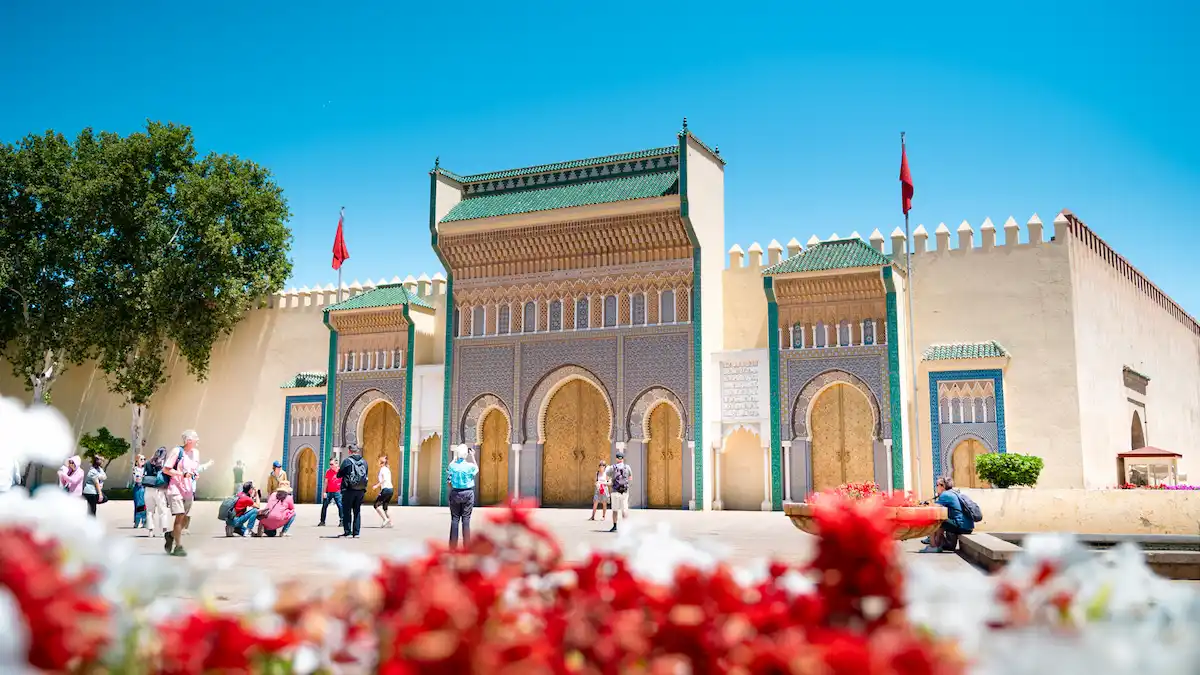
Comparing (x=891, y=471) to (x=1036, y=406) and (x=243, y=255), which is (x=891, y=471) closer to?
(x=1036, y=406)

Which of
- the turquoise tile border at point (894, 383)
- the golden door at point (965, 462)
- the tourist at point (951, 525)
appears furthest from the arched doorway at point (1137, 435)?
the tourist at point (951, 525)

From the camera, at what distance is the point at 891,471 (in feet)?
63.2

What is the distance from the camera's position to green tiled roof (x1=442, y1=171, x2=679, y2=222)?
21.9 m

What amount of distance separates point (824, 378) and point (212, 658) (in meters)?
19.5

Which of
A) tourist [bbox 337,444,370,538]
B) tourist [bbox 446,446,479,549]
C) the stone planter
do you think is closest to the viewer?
the stone planter

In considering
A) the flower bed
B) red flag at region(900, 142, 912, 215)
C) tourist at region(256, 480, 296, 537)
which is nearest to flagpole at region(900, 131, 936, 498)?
red flag at region(900, 142, 912, 215)

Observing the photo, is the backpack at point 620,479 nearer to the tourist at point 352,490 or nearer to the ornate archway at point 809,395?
the tourist at point 352,490

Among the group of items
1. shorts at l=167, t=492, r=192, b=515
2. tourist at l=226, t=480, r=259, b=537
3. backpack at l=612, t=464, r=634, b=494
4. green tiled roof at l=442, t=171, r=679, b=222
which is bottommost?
tourist at l=226, t=480, r=259, b=537

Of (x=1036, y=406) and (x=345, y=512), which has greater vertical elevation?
(x=1036, y=406)

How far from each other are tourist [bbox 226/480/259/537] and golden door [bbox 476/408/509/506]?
1031 centimetres

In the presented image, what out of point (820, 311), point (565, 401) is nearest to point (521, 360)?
point (565, 401)

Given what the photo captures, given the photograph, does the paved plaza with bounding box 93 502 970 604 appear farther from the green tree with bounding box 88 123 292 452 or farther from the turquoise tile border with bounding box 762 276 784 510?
the green tree with bounding box 88 123 292 452

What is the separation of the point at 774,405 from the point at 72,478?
13076 millimetres

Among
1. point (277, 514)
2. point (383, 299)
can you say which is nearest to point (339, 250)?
point (383, 299)
